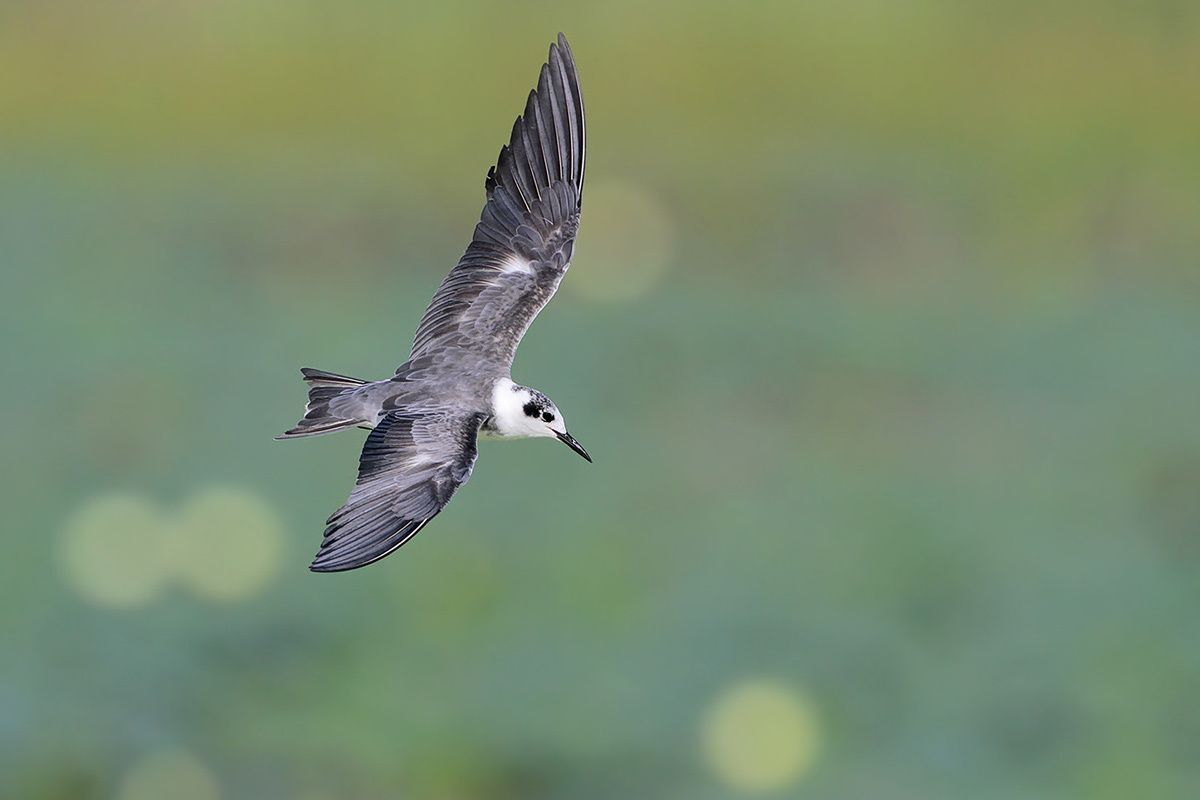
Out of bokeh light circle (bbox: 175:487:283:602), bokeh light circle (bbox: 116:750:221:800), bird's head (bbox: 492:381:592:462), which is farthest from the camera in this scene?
bokeh light circle (bbox: 175:487:283:602)

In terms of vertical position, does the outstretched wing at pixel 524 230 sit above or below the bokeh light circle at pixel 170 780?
above

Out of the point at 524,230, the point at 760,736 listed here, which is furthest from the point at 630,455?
the point at 524,230

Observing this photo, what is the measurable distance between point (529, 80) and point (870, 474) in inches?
170

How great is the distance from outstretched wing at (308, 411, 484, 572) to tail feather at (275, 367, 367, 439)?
0.23 meters

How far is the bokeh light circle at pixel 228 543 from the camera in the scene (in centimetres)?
1584

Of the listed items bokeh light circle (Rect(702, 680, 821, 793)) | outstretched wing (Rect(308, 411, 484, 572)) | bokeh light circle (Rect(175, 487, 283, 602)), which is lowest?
bokeh light circle (Rect(702, 680, 821, 793))

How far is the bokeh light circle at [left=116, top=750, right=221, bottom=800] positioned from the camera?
1434 centimetres

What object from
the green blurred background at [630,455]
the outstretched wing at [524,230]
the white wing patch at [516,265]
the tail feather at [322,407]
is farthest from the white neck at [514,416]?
the green blurred background at [630,455]

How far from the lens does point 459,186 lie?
18.6m

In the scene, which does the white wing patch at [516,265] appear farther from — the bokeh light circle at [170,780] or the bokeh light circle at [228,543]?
the bokeh light circle at [228,543]

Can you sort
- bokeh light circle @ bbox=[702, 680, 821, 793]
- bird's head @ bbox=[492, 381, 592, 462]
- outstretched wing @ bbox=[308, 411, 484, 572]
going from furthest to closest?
bokeh light circle @ bbox=[702, 680, 821, 793] < bird's head @ bbox=[492, 381, 592, 462] < outstretched wing @ bbox=[308, 411, 484, 572]

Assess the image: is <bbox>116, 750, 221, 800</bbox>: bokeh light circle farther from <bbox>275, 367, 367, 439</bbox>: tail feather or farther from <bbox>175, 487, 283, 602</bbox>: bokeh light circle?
<bbox>275, 367, 367, 439</bbox>: tail feather

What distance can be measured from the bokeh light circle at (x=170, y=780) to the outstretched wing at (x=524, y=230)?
24.1 feet

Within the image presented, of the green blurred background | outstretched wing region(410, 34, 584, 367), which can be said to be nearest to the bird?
outstretched wing region(410, 34, 584, 367)
